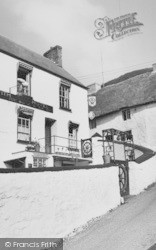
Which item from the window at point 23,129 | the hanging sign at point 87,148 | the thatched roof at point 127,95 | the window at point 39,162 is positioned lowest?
the window at point 39,162

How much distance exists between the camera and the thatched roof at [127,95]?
3256cm

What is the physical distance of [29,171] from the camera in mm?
9906

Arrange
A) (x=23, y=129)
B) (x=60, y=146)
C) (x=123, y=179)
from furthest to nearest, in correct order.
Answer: (x=60, y=146), (x=23, y=129), (x=123, y=179)

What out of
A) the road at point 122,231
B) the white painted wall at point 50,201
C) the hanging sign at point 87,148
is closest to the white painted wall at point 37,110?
the hanging sign at point 87,148

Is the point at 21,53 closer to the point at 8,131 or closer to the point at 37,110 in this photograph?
the point at 37,110

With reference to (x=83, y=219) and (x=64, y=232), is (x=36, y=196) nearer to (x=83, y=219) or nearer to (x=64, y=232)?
(x=64, y=232)

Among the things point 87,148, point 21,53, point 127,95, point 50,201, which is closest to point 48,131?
point 87,148

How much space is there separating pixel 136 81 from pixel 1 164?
22.8 metres

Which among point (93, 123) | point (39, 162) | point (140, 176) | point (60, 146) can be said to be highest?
point (93, 123)

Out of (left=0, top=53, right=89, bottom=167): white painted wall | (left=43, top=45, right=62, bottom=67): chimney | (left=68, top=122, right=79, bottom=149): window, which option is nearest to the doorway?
(left=0, top=53, right=89, bottom=167): white painted wall

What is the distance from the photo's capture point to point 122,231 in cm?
1045

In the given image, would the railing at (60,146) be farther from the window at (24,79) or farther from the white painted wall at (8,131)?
the window at (24,79)

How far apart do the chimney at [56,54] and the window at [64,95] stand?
412cm

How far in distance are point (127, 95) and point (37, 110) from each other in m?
16.3
